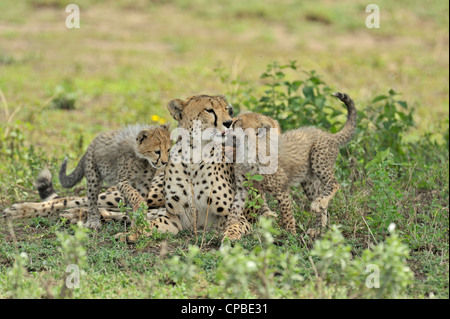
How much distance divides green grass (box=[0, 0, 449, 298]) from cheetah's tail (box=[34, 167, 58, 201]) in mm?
258

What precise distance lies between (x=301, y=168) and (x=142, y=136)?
3.91 ft

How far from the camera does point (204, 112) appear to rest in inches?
201

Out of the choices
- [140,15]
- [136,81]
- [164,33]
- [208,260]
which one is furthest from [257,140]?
[140,15]

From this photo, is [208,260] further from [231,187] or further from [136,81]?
[136,81]

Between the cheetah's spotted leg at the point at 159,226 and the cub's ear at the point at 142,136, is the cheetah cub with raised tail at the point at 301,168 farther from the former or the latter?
the cub's ear at the point at 142,136

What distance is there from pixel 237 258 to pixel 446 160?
3.77 m

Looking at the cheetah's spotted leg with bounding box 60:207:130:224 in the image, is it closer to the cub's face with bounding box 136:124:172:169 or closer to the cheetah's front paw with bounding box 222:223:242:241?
the cub's face with bounding box 136:124:172:169

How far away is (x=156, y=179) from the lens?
19.6ft

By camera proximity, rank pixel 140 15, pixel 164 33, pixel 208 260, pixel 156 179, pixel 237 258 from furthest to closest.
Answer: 1. pixel 140 15
2. pixel 164 33
3. pixel 156 179
4. pixel 208 260
5. pixel 237 258

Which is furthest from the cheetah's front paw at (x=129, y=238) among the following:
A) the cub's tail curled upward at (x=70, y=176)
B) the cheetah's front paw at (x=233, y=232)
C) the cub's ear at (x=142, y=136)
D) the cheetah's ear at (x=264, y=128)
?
the cub's tail curled upward at (x=70, y=176)

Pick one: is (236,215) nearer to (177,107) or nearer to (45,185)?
(177,107)

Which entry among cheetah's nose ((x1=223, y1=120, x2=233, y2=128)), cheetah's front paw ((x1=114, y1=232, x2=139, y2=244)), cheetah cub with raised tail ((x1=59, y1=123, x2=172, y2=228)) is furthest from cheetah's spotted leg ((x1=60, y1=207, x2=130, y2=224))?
cheetah's nose ((x1=223, y1=120, x2=233, y2=128))

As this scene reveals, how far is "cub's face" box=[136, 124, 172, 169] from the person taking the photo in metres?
5.47
